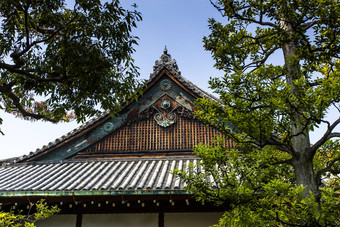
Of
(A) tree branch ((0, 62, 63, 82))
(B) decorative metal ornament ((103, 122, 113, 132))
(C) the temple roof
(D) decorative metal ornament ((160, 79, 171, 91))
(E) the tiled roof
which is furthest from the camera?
(D) decorative metal ornament ((160, 79, 171, 91))

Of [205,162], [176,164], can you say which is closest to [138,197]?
[176,164]

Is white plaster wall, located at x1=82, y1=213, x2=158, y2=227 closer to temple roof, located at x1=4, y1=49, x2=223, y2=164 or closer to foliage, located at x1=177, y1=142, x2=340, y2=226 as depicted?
temple roof, located at x1=4, y1=49, x2=223, y2=164

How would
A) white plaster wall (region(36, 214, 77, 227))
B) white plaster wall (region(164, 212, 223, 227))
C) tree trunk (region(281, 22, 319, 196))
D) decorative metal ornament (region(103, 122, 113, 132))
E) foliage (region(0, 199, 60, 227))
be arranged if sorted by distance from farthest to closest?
decorative metal ornament (region(103, 122, 113, 132)), white plaster wall (region(36, 214, 77, 227)), white plaster wall (region(164, 212, 223, 227)), foliage (region(0, 199, 60, 227)), tree trunk (region(281, 22, 319, 196))

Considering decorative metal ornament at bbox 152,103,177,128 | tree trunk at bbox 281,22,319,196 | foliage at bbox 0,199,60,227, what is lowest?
foliage at bbox 0,199,60,227

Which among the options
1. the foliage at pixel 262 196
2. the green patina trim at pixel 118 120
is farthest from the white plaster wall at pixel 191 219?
the green patina trim at pixel 118 120

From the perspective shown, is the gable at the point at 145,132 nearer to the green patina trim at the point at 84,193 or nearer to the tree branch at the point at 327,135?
the green patina trim at the point at 84,193

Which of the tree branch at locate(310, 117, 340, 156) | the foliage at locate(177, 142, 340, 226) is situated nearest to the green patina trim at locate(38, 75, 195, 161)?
the foliage at locate(177, 142, 340, 226)

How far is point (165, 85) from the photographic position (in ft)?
33.7

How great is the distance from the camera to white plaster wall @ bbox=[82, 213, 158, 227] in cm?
718

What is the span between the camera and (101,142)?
9633 millimetres

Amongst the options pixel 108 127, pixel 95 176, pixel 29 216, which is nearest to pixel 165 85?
pixel 108 127

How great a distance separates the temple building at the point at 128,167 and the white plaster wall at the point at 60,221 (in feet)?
0.08

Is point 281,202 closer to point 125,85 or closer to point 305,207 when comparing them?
point 305,207

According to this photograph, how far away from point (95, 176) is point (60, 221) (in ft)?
4.81
